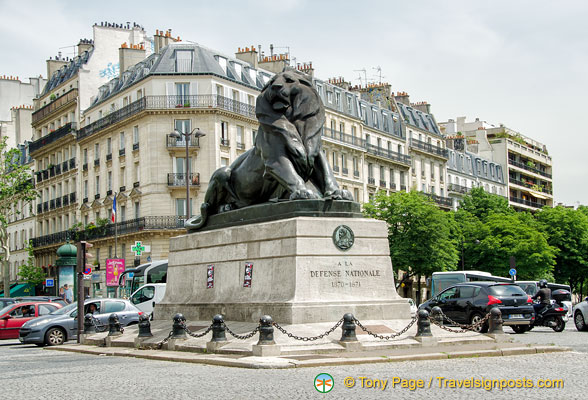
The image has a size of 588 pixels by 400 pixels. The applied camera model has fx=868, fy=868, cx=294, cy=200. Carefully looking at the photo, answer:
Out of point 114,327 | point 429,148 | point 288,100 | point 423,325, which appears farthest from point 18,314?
point 429,148

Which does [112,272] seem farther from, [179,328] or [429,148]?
[429,148]

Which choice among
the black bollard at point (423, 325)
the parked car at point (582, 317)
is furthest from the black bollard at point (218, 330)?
the parked car at point (582, 317)

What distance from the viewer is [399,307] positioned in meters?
15.5

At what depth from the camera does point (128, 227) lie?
56.3 m

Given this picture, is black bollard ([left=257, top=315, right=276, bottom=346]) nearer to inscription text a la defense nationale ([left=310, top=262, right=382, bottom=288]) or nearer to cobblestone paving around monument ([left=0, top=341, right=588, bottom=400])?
cobblestone paving around monument ([left=0, top=341, right=588, bottom=400])

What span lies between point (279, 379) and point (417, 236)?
46918 mm

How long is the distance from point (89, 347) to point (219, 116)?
121ft

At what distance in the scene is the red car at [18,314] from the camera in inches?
1125

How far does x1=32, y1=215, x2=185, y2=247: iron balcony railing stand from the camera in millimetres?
54094

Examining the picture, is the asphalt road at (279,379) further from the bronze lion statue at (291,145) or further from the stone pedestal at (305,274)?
the bronze lion statue at (291,145)

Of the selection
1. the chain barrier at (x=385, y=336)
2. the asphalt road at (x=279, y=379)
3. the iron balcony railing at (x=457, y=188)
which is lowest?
the asphalt road at (x=279, y=379)

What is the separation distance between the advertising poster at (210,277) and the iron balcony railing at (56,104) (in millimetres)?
50480

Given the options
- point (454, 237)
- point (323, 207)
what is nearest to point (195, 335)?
point (323, 207)

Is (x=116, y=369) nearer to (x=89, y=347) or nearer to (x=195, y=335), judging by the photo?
(x=195, y=335)
